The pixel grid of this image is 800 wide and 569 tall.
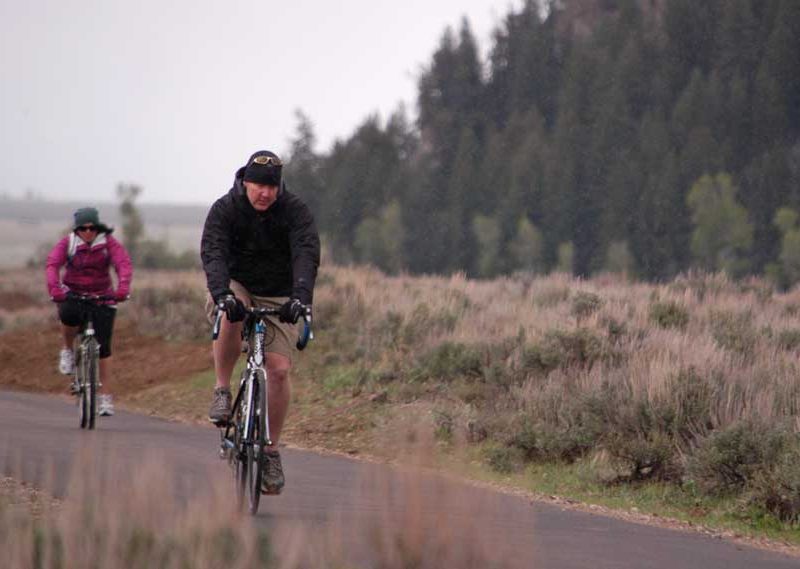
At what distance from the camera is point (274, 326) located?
10484 mm

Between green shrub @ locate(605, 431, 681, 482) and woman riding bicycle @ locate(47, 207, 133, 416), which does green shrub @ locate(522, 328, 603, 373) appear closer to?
green shrub @ locate(605, 431, 681, 482)

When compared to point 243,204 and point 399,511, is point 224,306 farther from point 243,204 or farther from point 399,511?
point 399,511

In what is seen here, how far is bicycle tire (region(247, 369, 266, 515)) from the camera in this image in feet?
32.8

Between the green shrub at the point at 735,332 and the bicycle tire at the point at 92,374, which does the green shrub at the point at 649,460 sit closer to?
the green shrub at the point at 735,332

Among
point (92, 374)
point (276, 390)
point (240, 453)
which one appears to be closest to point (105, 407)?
point (92, 374)

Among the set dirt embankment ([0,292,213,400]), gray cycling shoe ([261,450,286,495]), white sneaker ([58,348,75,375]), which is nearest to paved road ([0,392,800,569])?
gray cycling shoe ([261,450,286,495])

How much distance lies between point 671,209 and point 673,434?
6621 centimetres

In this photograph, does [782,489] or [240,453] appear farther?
[782,489]

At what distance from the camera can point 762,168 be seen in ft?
259

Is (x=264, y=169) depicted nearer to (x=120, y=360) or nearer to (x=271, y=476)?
(x=271, y=476)

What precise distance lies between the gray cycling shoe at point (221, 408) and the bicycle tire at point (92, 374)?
5.65m

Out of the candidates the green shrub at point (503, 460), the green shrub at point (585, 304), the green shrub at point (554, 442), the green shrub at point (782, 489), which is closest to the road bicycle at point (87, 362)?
the green shrub at point (503, 460)

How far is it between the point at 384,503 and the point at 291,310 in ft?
12.2

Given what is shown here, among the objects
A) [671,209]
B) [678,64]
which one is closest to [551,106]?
[678,64]
